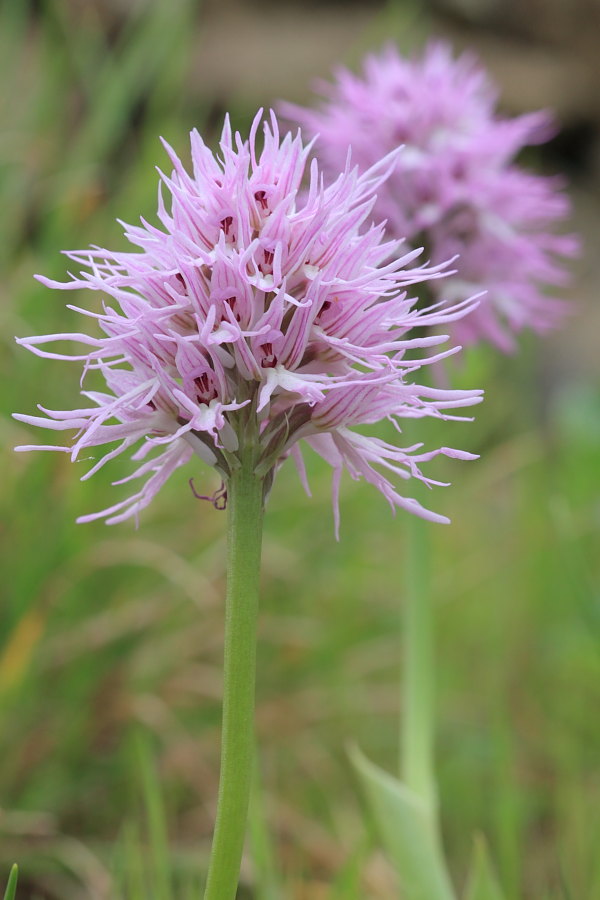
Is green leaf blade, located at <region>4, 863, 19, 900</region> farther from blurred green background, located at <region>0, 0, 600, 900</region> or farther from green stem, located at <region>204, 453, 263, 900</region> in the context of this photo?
blurred green background, located at <region>0, 0, 600, 900</region>

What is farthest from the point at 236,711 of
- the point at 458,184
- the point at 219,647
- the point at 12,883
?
the point at 219,647

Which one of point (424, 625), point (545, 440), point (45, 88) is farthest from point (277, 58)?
A: point (424, 625)

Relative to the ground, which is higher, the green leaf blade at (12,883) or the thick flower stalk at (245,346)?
the thick flower stalk at (245,346)

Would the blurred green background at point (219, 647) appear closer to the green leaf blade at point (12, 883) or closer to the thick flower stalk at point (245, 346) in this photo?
the green leaf blade at point (12, 883)

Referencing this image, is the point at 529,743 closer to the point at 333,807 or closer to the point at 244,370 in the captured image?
the point at 333,807

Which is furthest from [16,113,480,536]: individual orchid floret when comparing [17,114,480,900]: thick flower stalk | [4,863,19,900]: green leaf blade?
[4,863,19,900]: green leaf blade

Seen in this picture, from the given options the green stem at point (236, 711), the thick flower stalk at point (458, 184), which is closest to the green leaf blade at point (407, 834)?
the green stem at point (236, 711)

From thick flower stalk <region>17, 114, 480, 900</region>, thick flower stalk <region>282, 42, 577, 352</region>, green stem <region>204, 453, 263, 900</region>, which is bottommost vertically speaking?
green stem <region>204, 453, 263, 900</region>

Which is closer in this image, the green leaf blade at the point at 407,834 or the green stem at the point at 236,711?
the green stem at the point at 236,711
